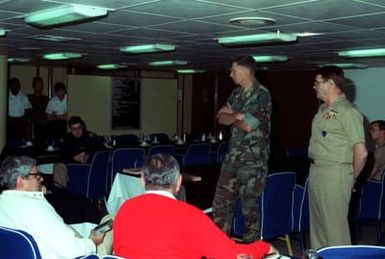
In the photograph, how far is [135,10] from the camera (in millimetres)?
4285

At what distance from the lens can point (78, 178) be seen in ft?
20.0

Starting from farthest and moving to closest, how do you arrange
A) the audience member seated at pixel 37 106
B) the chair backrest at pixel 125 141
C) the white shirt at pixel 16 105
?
the audience member seated at pixel 37 106
the white shirt at pixel 16 105
the chair backrest at pixel 125 141

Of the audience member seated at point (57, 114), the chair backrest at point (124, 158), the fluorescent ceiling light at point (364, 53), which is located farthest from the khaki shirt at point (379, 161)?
the audience member seated at point (57, 114)

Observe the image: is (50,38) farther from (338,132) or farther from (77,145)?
(338,132)

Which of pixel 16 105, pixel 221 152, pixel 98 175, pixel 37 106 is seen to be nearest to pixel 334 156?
pixel 98 175

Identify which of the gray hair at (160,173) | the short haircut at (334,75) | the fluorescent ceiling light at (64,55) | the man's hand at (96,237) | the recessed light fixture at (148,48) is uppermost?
the recessed light fixture at (148,48)

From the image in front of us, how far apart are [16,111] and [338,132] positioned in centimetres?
734

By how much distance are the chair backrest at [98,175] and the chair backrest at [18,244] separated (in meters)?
3.70

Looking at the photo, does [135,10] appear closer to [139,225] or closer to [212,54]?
[139,225]

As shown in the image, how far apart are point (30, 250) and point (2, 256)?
0.69ft

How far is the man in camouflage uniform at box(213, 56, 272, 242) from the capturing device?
394 centimetres

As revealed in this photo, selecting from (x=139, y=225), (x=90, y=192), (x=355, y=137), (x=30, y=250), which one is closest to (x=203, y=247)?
(x=139, y=225)

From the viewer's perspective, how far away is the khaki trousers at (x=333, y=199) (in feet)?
12.3

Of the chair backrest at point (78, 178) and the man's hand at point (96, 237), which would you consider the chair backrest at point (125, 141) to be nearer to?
the chair backrest at point (78, 178)
